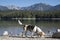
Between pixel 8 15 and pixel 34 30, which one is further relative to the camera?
pixel 8 15

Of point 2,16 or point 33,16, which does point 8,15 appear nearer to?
point 2,16

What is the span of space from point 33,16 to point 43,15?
916 centimetres

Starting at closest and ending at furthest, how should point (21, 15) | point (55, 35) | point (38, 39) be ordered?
point (38, 39) → point (55, 35) → point (21, 15)

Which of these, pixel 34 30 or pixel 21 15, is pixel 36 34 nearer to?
pixel 34 30

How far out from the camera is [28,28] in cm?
1409

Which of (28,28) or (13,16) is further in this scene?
(13,16)

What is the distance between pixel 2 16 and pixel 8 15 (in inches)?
231

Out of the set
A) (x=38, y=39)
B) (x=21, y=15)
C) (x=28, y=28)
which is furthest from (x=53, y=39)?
(x=21, y=15)

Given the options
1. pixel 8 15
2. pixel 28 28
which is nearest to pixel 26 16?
pixel 8 15

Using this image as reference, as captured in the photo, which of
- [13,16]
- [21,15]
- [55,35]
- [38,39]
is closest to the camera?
[38,39]

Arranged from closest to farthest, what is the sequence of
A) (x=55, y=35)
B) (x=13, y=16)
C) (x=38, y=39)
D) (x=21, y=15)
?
(x=38, y=39) < (x=55, y=35) < (x=21, y=15) < (x=13, y=16)

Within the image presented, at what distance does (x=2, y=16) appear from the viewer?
616 ft

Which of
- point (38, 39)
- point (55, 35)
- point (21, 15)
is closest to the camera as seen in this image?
point (38, 39)

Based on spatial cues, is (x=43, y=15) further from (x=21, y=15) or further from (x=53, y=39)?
(x=53, y=39)
